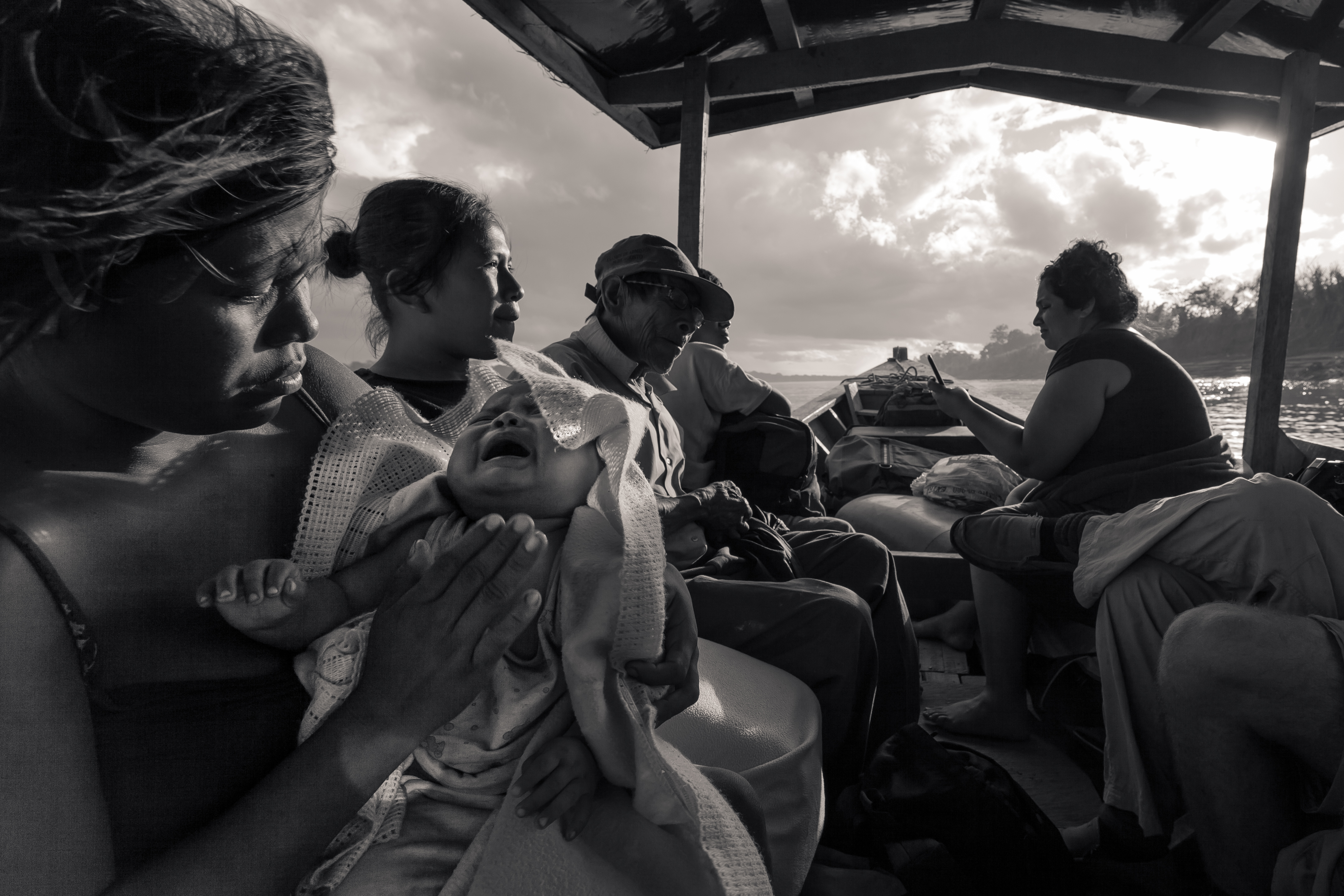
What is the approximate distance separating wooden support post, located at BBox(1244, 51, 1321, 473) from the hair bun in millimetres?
5892

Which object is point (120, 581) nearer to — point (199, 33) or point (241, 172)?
point (241, 172)

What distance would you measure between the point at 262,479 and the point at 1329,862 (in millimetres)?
1803

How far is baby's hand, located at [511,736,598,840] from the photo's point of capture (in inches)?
37.2

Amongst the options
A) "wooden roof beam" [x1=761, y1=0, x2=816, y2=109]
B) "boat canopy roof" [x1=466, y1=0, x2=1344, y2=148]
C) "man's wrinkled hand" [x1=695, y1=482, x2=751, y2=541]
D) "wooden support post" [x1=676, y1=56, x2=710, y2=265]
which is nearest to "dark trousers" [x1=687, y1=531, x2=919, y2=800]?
"man's wrinkled hand" [x1=695, y1=482, x2=751, y2=541]

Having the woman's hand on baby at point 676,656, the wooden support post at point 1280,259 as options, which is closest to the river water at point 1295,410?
the wooden support post at point 1280,259

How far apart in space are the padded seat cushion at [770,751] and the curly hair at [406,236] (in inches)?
48.3

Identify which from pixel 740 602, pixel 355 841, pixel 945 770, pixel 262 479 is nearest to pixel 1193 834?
pixel 945 770

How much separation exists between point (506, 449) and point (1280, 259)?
619cm

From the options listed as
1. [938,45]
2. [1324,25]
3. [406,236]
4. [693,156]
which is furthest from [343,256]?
[1324,25]

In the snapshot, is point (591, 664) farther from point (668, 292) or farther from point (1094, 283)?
point (1094, 283)

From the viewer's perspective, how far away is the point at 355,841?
0.93 metres

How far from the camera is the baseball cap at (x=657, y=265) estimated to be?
2.76 m

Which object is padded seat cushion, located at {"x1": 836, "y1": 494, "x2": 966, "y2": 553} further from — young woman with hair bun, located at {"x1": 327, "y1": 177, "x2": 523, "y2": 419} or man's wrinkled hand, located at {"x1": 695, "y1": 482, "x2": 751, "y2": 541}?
young woman with hair bun, located at {"x1": 327, "y1": 177, "x2": 523, "y2": 419}

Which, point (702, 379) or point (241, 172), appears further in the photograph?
point (702, 379)
